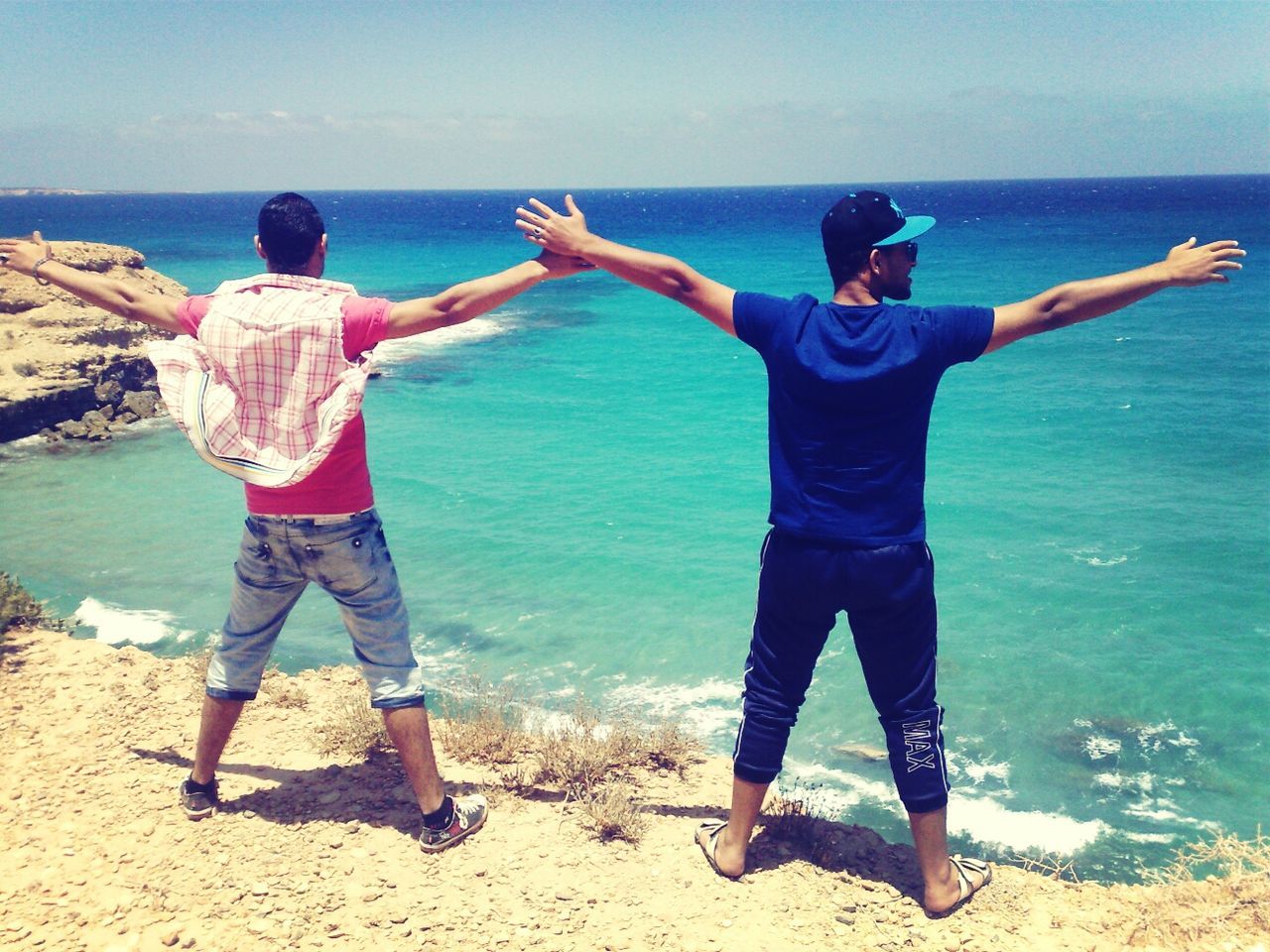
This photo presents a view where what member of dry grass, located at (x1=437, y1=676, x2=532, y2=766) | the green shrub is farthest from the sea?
the green shrub

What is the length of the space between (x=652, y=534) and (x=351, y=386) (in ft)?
29.2

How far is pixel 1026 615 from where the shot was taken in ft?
31.3

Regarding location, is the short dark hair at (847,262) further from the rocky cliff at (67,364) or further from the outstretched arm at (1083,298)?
the rocky cliff at (67,364)

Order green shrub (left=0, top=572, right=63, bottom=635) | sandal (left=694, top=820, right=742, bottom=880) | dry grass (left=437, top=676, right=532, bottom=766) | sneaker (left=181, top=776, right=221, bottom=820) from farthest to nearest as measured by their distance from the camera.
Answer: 1. green shrub (left=0, top=572, right=63, bottom=635)
2. dry grass (left=437, top=676, right=532, bottom=766)
3. sneaker (left=181, top=776, right=221, bottom=820)
4. sandal (left=694, top=820, right=742, bottom=880)

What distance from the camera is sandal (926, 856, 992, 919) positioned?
3.51 metres

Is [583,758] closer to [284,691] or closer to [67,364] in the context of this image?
[284,691]

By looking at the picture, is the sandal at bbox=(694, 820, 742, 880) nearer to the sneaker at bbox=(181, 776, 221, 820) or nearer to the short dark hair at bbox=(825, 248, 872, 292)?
the sneaker at bbox=(181, 776, 221, 820)

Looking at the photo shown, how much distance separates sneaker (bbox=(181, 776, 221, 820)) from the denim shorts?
0.55 m

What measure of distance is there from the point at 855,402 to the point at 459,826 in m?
2.33

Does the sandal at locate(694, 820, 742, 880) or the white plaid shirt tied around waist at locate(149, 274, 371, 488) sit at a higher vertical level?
the white plaid shirt tied around waist at locate(149, 274, 371, 488)


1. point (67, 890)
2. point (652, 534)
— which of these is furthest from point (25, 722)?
point (652, 534)

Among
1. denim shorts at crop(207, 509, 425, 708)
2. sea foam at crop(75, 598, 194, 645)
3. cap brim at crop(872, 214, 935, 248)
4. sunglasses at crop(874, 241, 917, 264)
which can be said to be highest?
cap brim at crop(872, 214, 935, 248)

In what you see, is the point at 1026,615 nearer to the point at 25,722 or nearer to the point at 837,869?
the point at 837,869

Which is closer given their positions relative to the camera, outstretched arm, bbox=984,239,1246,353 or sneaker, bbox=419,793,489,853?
outstretched arm, bbox=984,239,1246,353
